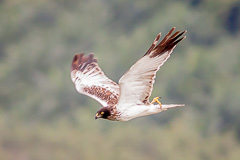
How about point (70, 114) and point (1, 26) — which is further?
point (1, 26)

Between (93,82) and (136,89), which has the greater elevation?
(93,82)

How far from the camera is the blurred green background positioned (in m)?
29.2

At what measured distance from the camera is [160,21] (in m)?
36.8

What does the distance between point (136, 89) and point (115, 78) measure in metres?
21.3

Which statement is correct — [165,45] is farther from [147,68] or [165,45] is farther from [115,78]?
[115,78]

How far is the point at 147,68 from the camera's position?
8523 mm

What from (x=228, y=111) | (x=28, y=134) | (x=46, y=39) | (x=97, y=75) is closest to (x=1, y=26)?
(x=46, y=39)

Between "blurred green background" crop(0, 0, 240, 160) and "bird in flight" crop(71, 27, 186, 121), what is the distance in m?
17.1

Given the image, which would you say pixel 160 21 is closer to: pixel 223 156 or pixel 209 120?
pixel 209 120

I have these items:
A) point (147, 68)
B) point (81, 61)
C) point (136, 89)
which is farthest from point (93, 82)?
point (147, 68)

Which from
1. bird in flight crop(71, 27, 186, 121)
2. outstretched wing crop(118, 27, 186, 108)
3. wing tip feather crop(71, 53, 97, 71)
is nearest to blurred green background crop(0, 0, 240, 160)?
wing tip feather crop(71, 53, 97, 71)

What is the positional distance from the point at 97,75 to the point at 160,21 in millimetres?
26402

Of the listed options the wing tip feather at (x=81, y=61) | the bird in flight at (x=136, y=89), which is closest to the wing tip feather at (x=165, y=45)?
the bird in flight at (x=136, y=89)

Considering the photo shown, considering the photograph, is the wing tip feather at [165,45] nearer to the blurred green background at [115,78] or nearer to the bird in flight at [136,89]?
the bird in flight at [136,89]
